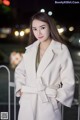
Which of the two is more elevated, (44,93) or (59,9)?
(59,9)

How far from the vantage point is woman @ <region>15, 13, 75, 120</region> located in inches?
94.7

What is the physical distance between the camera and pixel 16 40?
107 inches

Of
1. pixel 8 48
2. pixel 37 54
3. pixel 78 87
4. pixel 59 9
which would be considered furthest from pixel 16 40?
pixel 78 87

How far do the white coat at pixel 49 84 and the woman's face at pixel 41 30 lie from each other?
0.26 ft

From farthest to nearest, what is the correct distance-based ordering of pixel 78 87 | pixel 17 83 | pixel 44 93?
pixel 78 87, pixel 17 83, pixel 44 93

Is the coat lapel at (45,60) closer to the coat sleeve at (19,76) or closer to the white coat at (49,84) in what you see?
the white coat at (49,84)

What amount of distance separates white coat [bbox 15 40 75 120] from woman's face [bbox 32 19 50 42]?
3.2 inches

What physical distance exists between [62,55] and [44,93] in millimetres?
352

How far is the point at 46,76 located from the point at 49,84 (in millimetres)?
72

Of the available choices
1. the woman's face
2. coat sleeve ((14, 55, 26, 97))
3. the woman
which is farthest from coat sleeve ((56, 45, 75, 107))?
coat sleeve ((14, 55, 26, 97))

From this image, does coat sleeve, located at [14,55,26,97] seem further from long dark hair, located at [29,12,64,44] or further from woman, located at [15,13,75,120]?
long dark hair, located at [29,12,64,44]

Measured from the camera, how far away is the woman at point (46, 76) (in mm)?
2406

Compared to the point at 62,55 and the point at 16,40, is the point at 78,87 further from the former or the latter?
the point at 16,40

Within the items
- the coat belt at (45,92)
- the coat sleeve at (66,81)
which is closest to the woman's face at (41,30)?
the coat sleeve at (66,81)
